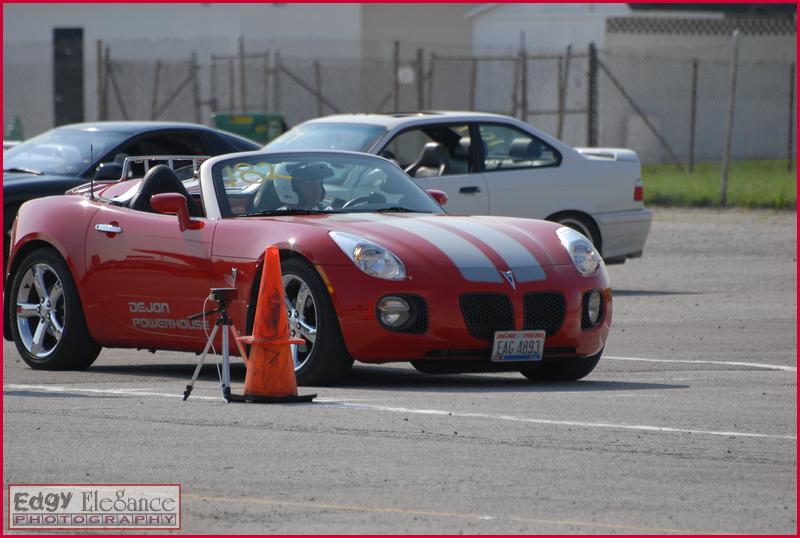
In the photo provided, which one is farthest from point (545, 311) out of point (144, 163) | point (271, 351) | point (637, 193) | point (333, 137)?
point (637, 193)

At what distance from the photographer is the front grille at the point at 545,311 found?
9.09m

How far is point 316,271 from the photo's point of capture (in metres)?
8.96

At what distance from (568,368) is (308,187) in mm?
1847

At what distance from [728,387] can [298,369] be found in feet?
7.48

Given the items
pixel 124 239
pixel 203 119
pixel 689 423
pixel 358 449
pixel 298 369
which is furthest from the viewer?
pixel 203 119

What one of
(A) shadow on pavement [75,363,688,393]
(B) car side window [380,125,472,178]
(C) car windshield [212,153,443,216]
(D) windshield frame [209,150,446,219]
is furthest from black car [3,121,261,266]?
(C) car windshield [212,153,443,216]

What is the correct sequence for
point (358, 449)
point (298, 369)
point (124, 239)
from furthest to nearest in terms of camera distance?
point (124, 239) → point (298, 369) → point (358, 449)

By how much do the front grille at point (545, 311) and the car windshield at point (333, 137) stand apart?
5.80 meters

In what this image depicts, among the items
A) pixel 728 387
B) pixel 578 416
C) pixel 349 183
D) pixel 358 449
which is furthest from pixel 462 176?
pixel 358 449

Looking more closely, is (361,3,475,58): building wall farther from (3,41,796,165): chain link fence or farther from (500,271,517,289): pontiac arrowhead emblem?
(500,271,517,289): pontiac arrowhead emblem

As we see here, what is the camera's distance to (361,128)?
49.9 ft

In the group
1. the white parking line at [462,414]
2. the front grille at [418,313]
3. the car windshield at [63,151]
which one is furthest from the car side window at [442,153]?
the white parking line at [462,414]

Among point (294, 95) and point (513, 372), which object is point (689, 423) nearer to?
point (513, 372)

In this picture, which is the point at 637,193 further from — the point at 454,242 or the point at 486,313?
the point at 486,313
